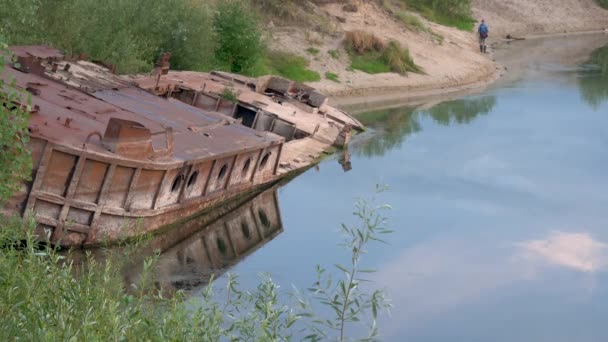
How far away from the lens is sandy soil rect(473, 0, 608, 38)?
70.6 m

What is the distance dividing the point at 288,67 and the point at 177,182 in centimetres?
2175

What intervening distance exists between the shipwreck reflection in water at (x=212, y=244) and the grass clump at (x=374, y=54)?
64.8ft

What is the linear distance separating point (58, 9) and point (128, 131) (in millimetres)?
10556

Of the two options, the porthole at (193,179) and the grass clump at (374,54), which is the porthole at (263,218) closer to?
the porthole at (193,179)

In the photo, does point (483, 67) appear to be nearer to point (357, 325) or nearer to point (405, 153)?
point (405, 153)

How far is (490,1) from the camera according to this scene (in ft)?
238

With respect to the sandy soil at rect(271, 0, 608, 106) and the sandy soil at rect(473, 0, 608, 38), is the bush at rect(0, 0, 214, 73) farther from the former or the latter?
the sandy soil at rect(473, 0, 608, 38)

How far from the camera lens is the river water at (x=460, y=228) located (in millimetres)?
20453

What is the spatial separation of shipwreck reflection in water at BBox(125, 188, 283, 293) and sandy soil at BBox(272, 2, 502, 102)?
17342 mm

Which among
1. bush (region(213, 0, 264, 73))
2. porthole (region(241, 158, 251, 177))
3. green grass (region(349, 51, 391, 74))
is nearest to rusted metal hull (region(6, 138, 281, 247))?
porthole (region(241, 158, 251, 177))

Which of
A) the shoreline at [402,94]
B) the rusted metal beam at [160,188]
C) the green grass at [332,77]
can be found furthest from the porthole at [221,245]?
the green grass at [332,77]

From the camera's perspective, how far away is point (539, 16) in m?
73.9

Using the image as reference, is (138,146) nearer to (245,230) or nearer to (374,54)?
(245,230)

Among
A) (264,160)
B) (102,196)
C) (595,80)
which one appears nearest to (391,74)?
(595,80)
